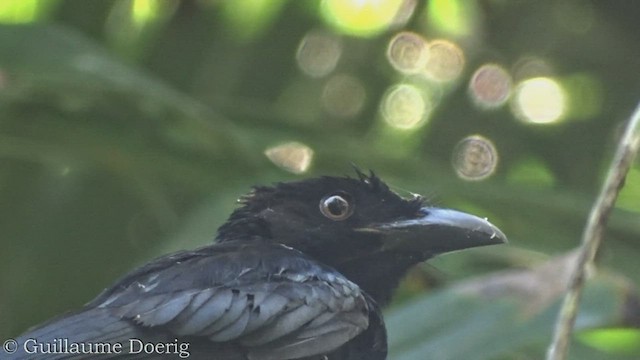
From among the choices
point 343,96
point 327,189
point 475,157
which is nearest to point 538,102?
point 475,157

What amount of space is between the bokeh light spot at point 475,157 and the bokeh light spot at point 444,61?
497mm

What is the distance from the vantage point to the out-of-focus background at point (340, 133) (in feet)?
17.5

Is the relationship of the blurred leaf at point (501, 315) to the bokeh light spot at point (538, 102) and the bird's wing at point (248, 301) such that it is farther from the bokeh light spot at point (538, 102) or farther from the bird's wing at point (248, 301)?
the bokeh light spot at point (538, 102)

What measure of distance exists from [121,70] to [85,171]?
2.47 ft

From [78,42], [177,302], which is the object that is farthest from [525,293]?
[78,42]

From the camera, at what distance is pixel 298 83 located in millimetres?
7156

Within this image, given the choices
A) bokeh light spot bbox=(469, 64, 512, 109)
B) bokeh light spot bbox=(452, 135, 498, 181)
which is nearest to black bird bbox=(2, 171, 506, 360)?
bokeh light spot bbox=(452, 135, 498, 181)

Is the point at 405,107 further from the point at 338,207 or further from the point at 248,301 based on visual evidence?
the point at 248,301

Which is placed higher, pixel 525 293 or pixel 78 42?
pixel 78 42

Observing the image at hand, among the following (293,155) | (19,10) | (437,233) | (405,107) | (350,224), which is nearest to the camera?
(437,233)

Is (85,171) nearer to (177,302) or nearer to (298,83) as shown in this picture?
(298,83)

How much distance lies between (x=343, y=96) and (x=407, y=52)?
1.34 feet

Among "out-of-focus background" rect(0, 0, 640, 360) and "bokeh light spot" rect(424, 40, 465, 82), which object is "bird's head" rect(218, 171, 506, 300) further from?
"bokeh light spot" rect(424, 40, 465, 82)

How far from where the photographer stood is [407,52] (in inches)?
287
